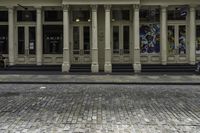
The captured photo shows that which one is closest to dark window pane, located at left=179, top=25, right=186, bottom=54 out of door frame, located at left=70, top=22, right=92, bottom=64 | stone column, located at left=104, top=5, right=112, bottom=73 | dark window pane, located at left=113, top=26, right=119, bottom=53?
dark window pane, located at left=113, top=26, right=119, bottom=53

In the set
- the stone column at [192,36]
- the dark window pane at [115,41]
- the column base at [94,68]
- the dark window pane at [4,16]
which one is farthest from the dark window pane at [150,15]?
the dark window pane at [4,16]

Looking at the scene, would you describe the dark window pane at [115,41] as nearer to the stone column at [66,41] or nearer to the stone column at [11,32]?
the stone column at [66,41]

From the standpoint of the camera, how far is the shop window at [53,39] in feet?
89.4

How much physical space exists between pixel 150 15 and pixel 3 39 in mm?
10617

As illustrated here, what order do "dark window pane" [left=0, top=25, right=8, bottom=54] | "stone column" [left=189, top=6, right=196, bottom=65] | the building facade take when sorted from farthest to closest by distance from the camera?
"dark window pane" [left=0, top=25, right=8, bottom=54] → the building facade → "stone column" [left=189, top=6, right=196, bottom=65]

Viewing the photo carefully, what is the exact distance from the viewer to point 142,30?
89.7 ft

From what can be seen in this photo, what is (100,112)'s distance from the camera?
1048cm

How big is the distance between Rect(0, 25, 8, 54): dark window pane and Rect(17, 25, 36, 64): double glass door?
932 millimetres

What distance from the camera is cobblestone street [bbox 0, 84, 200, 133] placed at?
8.51 meters

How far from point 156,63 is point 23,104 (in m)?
16.5

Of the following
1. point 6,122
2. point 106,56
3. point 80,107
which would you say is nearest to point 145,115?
point 80,107

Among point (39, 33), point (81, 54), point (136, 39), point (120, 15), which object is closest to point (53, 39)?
point (39, 33)

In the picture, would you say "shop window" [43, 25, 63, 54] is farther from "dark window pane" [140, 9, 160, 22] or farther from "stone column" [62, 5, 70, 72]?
"dark window pane" [140, 9, 160, 22]

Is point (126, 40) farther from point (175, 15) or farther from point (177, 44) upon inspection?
point (175, 15)
